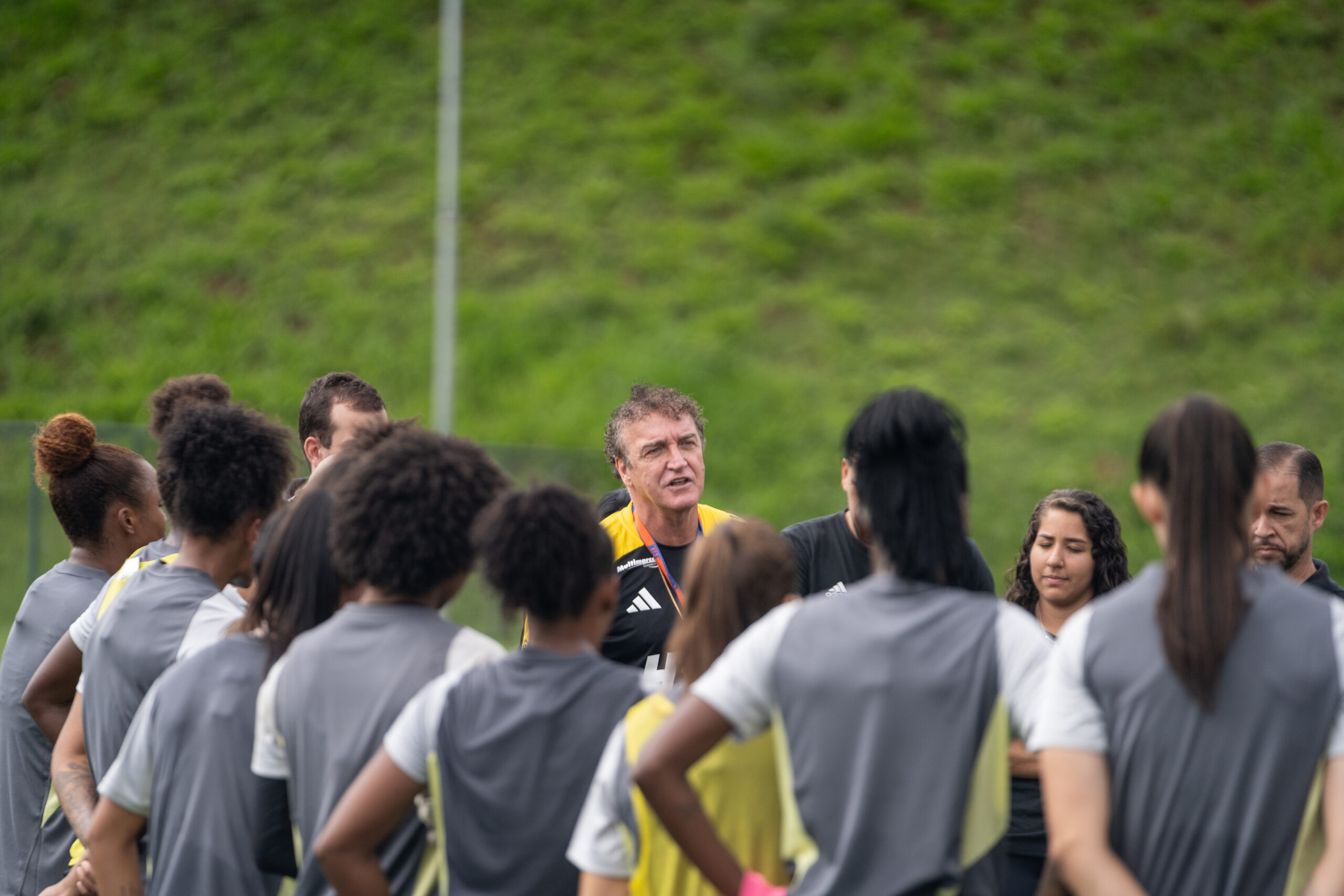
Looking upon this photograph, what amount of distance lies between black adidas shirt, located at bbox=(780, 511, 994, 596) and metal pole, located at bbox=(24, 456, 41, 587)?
833 centimetres

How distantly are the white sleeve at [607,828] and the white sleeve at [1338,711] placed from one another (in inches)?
53.6

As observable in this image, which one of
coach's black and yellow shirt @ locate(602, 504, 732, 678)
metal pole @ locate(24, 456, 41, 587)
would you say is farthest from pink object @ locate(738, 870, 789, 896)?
metal pole @ locate(24, 456, 41, 587)

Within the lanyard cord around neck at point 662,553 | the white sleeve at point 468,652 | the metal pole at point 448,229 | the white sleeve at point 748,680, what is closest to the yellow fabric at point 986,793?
the white sleeve at point 748,680

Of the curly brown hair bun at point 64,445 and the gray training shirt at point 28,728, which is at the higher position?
the curly brown hair bun at point 64,445

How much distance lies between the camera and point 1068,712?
239 cm

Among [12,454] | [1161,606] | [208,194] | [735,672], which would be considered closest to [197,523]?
[735,672]

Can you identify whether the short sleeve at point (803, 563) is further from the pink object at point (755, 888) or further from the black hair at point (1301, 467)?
the pink object at point (755, 888)

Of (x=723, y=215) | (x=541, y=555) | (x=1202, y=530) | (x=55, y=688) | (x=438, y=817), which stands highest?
(x=723, y=215)

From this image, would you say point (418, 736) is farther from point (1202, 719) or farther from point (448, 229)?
point (448, 229)

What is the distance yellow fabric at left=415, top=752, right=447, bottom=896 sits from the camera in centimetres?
255

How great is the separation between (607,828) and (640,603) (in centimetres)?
207

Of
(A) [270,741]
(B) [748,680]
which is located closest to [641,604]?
(A) [270,741]

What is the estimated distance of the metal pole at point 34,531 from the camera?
413 inches

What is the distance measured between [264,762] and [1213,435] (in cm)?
217
